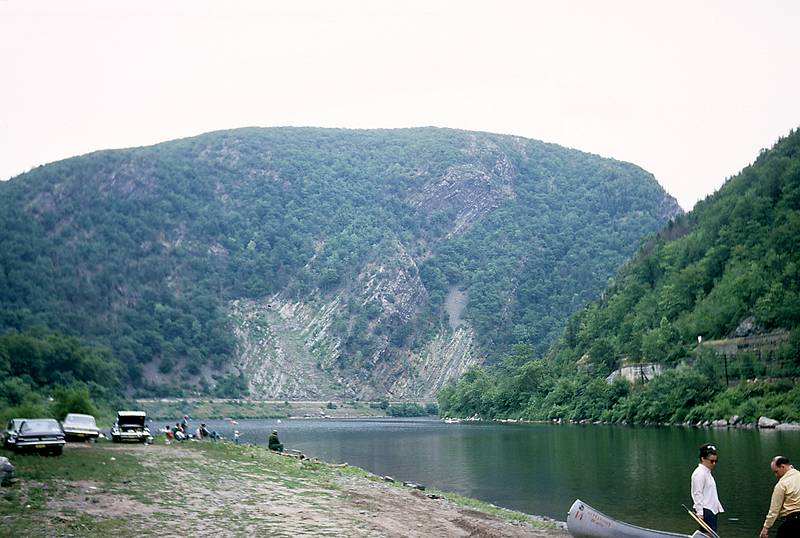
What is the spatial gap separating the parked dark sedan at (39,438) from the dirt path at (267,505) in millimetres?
2412

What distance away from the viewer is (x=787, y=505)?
54.7 ft

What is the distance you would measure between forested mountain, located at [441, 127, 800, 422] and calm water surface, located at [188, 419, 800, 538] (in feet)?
44.7

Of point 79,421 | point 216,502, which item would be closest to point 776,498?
point 216,502

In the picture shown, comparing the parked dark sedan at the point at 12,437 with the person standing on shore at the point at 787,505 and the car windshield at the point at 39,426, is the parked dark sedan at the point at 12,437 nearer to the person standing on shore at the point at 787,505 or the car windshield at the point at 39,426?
the car windshield at the point at 39,426

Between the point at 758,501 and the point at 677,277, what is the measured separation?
315ft

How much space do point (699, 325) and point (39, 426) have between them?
91.2 metres

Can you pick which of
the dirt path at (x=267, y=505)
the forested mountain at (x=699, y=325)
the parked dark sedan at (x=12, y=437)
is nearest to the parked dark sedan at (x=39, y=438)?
the parked dark sedan at (x=12, y=437)

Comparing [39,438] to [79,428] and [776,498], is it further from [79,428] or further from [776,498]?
[776,498]

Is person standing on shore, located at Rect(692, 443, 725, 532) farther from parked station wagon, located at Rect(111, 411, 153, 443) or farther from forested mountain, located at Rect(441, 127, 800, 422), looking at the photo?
forested mountain, located at Rect(441, 127, 800, 422)

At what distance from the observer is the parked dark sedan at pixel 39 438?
3381 cm

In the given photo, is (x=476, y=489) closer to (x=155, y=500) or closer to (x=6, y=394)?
(x=155, y=500)

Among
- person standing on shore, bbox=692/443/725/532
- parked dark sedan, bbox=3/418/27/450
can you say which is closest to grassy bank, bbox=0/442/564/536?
parked dark sedan, bbox=3/418/27/450

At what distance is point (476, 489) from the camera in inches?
1606

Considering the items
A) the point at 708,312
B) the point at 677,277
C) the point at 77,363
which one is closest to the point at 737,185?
the point at 677,277
